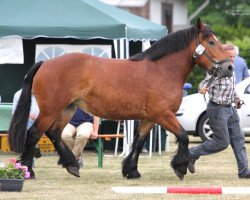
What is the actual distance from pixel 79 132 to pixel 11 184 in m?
3.15

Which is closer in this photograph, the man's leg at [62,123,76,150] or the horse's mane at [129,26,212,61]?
the horse's mane at [129,26,212,61]

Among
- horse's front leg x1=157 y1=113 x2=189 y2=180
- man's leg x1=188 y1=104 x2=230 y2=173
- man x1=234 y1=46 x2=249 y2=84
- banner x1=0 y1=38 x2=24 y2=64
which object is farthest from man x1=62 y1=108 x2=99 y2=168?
man x1=234 y1=46 x2=249 y2=84

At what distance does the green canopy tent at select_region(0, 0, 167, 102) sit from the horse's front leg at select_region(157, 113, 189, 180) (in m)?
4.45

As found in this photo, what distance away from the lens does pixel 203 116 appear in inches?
768

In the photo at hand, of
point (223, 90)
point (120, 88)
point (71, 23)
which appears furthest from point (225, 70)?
point (71, 23)

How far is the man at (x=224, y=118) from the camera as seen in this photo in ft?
40.4

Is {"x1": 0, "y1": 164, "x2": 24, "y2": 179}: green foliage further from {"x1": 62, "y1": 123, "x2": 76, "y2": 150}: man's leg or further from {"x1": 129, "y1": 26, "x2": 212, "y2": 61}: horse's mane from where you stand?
Result: {"x1": 62, "y1": 123, "x2": 76, "y2": 150}: man's leg

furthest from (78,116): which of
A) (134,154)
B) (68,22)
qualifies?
(68,22)

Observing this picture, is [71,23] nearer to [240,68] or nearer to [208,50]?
[240,68]

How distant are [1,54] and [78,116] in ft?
11.8

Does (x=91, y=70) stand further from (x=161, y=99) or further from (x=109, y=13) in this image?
(x=109, y=13)

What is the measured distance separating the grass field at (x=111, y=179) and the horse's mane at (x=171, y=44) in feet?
5.12

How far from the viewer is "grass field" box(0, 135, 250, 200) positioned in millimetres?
10406

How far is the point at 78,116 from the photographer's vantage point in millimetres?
14242
